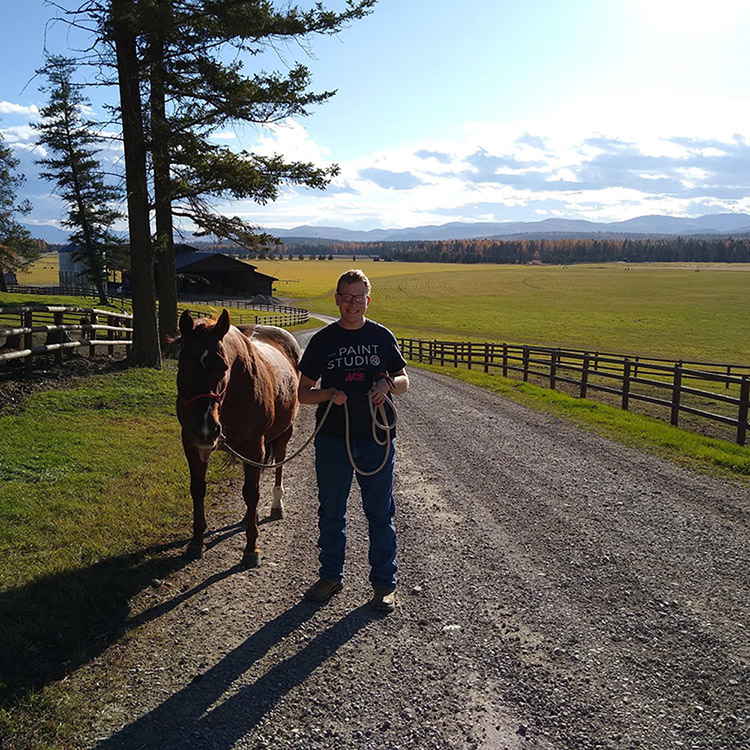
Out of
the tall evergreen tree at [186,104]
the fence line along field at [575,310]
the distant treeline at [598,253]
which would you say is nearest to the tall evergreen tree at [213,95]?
the tall evergreen tree at [186,104]

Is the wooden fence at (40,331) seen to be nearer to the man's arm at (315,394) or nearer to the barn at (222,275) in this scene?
the man's arm at (315,394)

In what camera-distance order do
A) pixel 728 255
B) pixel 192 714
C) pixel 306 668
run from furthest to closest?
1. pixel 728 255
2. pixel 306 668
3. pixel 192 714

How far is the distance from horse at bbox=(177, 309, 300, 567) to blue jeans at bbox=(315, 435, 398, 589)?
794 mm

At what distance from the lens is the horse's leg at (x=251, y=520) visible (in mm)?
4988

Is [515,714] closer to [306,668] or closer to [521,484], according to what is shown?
[306,668]

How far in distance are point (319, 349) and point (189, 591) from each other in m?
2.00

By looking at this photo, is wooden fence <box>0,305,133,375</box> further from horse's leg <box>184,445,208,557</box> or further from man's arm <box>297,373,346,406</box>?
man's arm <box>297,373,346,406</box>

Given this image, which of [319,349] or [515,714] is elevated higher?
[319,349]

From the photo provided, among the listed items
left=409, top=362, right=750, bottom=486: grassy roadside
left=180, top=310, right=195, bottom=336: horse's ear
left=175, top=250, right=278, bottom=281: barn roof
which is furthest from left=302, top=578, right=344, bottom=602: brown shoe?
left=175, top=250, right=278, bottom=281: barn roof

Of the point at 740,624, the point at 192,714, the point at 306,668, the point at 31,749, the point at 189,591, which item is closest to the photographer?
the point at 31,749

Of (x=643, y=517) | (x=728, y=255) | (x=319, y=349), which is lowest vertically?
(x=643, y=517)

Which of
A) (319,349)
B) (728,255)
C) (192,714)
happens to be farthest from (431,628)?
(728,255)

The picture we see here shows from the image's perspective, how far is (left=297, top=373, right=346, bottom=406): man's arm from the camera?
14.1ft

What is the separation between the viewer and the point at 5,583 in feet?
13.9
